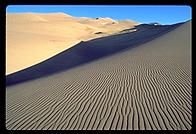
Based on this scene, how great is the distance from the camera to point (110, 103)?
17.7 ft

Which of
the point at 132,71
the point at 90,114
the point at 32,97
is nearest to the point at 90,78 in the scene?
the point at 132,71

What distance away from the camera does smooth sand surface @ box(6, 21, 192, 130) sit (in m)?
4.35

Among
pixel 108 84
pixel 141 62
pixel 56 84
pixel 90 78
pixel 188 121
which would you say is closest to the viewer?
pixel 188 121

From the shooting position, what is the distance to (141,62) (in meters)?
10.8

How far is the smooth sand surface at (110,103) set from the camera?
435cm

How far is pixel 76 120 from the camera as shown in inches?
179
